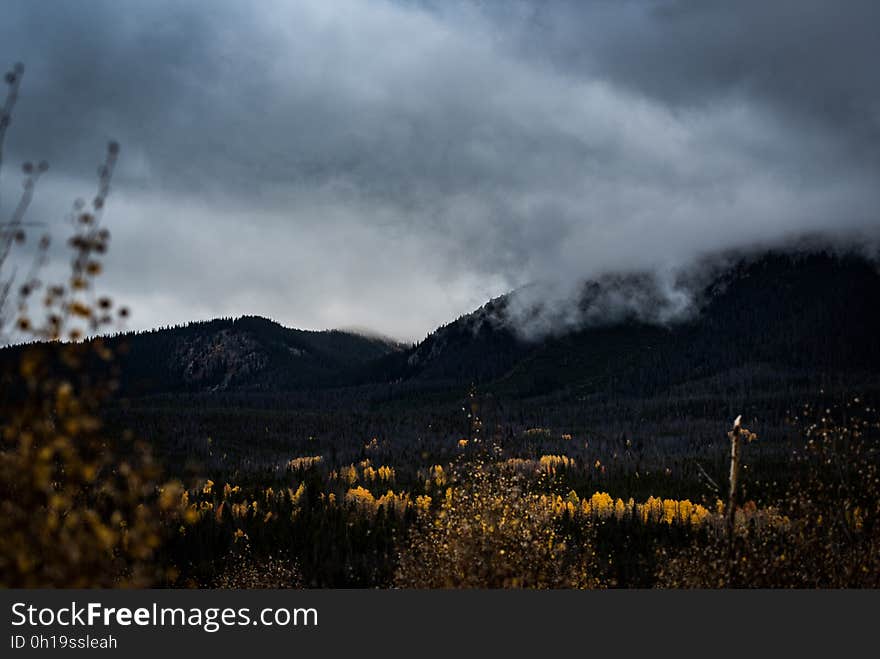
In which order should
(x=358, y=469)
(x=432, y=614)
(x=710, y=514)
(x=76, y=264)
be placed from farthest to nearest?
(x=358, y=469) < (x=710, y=514) < (x=432, y=614) < (x=76, y=264)

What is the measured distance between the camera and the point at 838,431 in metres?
18.8

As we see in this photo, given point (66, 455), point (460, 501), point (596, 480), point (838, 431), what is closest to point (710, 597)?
point (838, 431)

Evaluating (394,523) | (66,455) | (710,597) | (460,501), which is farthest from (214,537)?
(66,455)

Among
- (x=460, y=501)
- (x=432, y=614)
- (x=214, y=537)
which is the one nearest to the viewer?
(x=432, y=614)

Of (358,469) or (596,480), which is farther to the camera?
(358,469)

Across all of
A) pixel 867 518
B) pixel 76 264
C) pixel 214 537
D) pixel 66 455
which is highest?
pixel 76 264

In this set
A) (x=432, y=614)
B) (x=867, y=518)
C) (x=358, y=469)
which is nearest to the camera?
(x=432, y=614)

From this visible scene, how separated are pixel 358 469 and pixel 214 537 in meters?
96.3

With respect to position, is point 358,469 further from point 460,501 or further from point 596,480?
point 460,501

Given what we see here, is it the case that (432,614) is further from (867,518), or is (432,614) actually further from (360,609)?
(867,518)

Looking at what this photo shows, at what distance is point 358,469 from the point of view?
603ft

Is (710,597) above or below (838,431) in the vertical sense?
below

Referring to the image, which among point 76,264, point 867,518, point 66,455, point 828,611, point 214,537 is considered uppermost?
point 76,264

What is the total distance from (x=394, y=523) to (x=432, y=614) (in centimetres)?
8416
